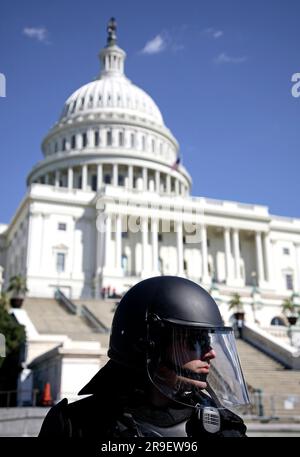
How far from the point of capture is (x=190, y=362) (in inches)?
98.7

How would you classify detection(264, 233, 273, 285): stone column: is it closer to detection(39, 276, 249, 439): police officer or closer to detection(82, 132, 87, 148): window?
detection(82, 132, 87, 148): window

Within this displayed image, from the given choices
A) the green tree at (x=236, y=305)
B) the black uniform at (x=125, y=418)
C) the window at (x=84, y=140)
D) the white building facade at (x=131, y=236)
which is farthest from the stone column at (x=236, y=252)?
the black uniform at (x=125, y=418)

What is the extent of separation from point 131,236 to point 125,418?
215ft

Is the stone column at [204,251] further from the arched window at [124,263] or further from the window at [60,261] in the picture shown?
the window at [60,261]

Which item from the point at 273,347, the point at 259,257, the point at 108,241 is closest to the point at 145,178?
the point at 108,241

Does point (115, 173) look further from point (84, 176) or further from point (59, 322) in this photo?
point (59, 322)

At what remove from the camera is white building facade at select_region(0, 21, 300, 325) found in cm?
6275

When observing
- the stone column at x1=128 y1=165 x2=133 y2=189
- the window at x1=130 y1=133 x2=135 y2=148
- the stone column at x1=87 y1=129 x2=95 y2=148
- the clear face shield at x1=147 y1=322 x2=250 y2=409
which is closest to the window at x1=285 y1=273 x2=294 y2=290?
the stone column at x1=128 y1=165 x2=133 y2=189

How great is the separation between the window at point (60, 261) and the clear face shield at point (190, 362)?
6217cm

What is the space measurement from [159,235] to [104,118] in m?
27.2

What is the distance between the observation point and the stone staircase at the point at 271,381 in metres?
19.4

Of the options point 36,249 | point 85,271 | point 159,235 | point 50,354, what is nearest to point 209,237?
point 159,235

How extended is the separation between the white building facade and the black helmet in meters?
48.3

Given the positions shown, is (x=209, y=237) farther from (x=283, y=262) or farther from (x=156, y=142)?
(x=156, y=142)
